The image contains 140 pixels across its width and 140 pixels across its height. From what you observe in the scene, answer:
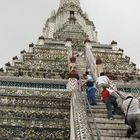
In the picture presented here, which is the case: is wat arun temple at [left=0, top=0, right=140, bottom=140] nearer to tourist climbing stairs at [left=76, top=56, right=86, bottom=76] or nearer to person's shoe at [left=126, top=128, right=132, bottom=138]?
tourist climbing stairs at [left=76, top=56, right=86, bottom=76]

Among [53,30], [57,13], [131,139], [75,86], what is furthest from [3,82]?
[57,13]

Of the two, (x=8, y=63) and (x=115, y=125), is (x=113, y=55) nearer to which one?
(x=8, y=63)

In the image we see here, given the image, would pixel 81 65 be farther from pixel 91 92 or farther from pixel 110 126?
pixel 110 126

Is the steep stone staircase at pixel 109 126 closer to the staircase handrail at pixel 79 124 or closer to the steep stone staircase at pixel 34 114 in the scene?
the staircase handrail at pixel 79 124

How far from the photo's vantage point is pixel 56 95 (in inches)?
613

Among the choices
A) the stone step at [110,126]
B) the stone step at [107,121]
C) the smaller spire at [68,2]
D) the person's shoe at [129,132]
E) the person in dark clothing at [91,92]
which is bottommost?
the person's shoe at [129,132]

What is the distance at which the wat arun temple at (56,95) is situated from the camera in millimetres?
11070

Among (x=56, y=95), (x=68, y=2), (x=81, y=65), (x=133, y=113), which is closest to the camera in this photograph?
(x=133, y=113)

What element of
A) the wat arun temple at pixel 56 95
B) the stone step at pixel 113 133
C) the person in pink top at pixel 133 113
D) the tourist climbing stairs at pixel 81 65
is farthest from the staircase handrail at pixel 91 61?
the person in pink top at pixel 133 113

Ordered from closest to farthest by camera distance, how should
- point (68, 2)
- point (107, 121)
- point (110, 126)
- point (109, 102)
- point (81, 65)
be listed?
point (110, 126) → point (107, 121) → point (109, 102) → point (81, 65) → point (68, 2)

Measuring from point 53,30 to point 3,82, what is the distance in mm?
23728

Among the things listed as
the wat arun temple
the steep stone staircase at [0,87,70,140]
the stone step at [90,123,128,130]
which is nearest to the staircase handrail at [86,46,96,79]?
the wat arun temple

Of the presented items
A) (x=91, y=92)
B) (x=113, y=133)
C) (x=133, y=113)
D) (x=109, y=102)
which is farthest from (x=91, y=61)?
(x=133, y=113)

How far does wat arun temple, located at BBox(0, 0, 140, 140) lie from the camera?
36.3 feet
